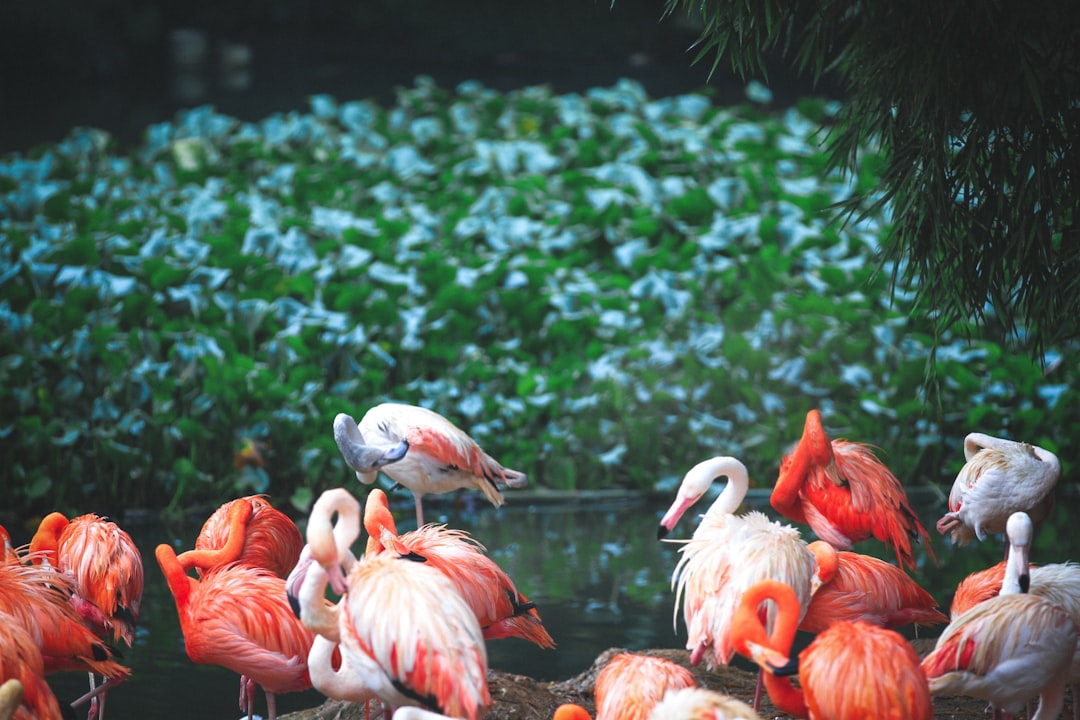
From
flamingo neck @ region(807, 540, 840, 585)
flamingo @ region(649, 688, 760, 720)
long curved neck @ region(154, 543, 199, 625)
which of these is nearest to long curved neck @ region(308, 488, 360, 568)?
long curved neck @ region(154, 543, 199, 625)

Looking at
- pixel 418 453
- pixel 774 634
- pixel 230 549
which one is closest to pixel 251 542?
pixel 230 549

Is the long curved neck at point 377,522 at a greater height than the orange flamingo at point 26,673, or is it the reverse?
the long curved neck at point 377,522

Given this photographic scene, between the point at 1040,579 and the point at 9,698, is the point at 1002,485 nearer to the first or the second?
the point at 1040,579

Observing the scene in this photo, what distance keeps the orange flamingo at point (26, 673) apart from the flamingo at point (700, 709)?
1.48 m

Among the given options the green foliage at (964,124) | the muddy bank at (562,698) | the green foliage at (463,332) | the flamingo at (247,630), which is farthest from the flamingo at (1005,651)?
the green foliage at (463,332)

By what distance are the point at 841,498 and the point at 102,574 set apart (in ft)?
8.10

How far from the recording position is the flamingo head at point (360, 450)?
3.99 meters

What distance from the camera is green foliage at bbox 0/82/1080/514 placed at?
6.22 meters

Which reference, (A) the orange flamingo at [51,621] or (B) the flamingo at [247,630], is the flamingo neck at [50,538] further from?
(B) the flamingo at [247,630]

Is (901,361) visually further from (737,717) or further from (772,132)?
(737,717)

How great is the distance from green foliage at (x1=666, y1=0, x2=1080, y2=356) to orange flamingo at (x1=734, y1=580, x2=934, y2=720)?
1.27 meters

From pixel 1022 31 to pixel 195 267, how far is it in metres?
5.30

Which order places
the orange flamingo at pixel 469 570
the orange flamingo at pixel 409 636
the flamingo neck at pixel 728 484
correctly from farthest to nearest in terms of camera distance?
1. the flamingo neck at pixel 728 484
2. the orange flamingo at pixel 469 570
3. the orange flamingo at pixel 409 636

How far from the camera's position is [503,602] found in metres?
3.53
